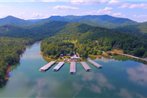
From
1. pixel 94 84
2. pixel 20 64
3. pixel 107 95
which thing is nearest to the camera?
pixel 107 95

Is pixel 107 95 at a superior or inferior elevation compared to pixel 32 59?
superior

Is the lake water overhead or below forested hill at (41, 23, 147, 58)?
overhead

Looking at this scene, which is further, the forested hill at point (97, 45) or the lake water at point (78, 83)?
the forested hill at point (97, 45)

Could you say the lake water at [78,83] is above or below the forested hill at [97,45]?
above

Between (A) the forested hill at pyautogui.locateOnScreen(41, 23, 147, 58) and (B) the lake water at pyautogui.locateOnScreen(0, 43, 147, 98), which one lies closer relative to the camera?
(B) the lake water at pyautogui.locateOnScreen(0, 43, 147, 98)

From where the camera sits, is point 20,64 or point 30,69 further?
point 20,64

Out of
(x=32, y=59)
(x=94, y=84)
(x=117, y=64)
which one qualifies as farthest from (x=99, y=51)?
(x=94, y=84)

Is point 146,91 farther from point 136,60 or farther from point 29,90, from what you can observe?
point 136,60

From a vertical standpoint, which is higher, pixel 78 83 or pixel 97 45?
pixel 78 83
